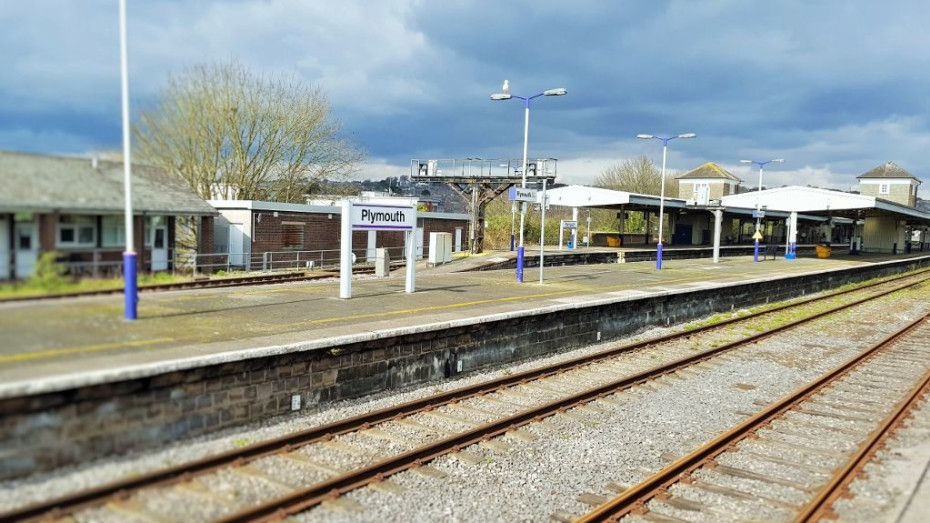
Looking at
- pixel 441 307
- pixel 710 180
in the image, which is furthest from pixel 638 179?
pixel 441 307

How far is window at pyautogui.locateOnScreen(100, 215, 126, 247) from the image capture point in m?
6.02

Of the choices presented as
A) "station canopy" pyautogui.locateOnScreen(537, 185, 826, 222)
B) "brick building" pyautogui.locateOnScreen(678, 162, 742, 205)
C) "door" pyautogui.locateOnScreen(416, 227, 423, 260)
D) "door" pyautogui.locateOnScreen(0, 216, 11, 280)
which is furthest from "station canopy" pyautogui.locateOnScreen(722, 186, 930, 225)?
"door" pyautogui.locateOnScreen(0, 216, 11, 280)

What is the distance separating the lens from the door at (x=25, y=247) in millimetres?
5309

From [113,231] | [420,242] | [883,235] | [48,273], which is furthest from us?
[883,235]

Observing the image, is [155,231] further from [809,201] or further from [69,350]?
[809,201]

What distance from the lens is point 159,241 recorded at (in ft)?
21.3

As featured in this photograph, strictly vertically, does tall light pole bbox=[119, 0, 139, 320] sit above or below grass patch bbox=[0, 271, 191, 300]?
above

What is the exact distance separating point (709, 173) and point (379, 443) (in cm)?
7445

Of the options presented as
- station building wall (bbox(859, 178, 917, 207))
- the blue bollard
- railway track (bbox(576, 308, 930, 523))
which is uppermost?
station building wall (bbox(859, 178, 917, 207))

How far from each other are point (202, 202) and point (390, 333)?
3588 millimetres

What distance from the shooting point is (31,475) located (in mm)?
5602

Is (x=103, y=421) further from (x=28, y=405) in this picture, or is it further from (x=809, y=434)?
(x=809, y=434)

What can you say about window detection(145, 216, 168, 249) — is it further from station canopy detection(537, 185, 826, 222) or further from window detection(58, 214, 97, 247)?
station canopy detection(537, 185, 826, 222)

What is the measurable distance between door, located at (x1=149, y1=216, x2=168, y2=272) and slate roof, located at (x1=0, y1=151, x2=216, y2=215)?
0.11 m
